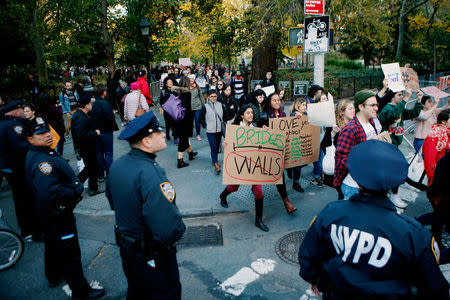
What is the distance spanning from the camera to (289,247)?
14.6ft

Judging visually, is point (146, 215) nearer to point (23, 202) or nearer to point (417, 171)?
point (23, 202)

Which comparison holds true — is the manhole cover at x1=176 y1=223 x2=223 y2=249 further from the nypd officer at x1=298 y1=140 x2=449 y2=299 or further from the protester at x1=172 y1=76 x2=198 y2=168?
the nypd officer at x1=298 y1=140 x2=449 y2=299

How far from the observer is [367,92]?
3.93 metres

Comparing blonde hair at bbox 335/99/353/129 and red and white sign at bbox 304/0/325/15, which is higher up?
red and white sign at bbox 304/0/325/15

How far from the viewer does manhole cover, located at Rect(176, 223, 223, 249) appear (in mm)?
4648

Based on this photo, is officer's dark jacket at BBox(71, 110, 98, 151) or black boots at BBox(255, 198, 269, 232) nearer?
black boots at BBox(255, 198, 269, 232)

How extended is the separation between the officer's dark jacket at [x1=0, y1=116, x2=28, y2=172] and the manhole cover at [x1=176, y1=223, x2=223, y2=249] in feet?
8.62

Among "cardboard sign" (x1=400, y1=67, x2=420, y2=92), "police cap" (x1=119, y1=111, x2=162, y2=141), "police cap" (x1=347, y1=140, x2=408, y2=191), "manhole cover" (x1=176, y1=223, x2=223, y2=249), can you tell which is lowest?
"manhole cover" (x1=176, y1=223, x2=223, y2=249)

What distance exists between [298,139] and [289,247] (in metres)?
2.10

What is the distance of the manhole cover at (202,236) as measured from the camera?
4648mm

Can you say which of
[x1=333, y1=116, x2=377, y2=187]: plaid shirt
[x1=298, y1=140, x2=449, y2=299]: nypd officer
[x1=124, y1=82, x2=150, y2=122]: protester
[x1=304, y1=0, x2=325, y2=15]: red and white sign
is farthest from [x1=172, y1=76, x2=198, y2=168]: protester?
[x1=298, y1=140, x2=449, y2=299]: nypd officer

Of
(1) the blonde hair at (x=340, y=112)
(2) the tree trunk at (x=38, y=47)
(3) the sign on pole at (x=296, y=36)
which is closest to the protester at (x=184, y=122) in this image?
(3) the sign on pole at (x=296, y=36)

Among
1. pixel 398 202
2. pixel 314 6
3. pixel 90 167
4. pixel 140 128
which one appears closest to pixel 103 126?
pixel 90 167

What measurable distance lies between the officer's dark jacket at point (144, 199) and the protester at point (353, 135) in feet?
7.12
